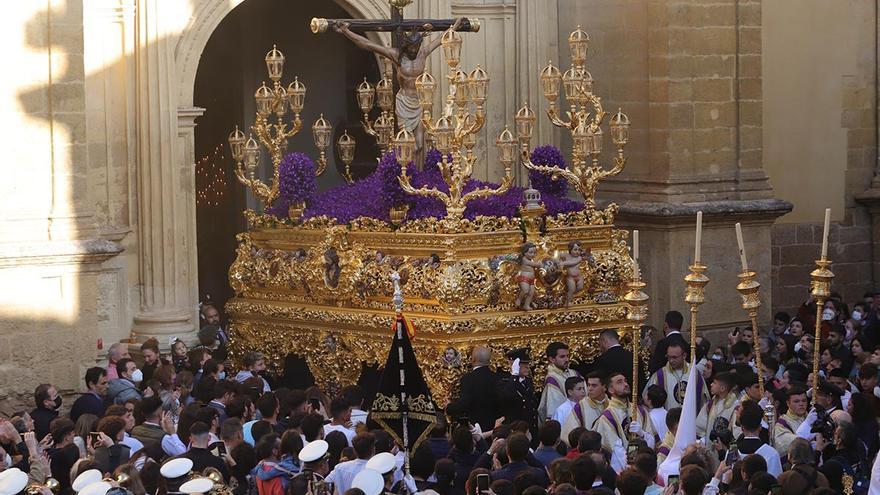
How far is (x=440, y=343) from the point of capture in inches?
627

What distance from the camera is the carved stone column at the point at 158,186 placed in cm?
1862

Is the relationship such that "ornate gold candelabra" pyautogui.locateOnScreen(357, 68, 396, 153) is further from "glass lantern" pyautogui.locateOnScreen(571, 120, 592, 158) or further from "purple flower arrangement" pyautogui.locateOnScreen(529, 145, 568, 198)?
"glass lantern" pyautogui.locateOnScreen(571, 120, 592, 158)

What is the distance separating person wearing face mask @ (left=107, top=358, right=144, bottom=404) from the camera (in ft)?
49.0

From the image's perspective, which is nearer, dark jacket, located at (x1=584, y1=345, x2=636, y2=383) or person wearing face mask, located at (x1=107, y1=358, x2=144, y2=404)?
person wearing face mask, located at (x1=107, y1=358, x2=144, y2=404)

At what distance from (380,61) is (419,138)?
312 cm

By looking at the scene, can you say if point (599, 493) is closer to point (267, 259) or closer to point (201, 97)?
point (267, 259)

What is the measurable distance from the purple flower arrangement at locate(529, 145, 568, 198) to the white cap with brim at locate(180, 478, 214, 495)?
25.5ft

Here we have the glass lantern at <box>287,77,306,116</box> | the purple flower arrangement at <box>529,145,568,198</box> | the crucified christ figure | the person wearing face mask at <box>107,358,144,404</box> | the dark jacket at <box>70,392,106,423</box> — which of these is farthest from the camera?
the glass lantern at <box>287,77,306,116</box>

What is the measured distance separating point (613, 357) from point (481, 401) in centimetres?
134

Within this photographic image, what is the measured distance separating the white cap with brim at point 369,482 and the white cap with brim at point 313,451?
0.61 metres

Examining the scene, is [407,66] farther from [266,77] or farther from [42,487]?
[42,487]

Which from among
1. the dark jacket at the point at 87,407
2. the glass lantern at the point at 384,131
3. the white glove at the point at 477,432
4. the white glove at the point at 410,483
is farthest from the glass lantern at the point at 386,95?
the white glove at the point at 410,483

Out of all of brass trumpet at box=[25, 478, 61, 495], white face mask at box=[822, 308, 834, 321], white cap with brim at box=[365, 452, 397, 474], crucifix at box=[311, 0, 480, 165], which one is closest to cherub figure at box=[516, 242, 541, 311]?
crucifix at box=[311, 0, 480, 165]

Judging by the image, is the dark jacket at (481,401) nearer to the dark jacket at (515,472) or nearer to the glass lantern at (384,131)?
the dark jacket at (515,472)
